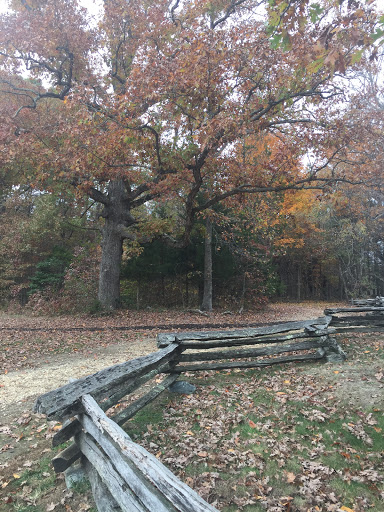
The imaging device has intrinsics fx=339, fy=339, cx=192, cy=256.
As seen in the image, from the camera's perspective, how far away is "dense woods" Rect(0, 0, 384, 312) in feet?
30.3

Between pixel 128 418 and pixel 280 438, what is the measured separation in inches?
82.1

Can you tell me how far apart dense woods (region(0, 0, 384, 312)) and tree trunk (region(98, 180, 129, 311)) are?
0.17 ft

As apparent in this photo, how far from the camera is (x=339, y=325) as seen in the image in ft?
30.8

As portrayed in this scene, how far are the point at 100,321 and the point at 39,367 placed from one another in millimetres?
5751

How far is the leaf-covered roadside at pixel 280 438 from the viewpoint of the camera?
138 inches

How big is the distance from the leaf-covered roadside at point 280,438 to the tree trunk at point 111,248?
946 centimetres

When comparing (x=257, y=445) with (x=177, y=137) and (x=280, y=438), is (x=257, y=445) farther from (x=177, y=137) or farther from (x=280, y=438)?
(x=177, y=137)

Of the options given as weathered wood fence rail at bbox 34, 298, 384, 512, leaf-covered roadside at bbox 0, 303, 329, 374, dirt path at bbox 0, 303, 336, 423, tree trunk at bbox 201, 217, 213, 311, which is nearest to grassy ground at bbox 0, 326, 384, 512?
weathered wood fence rail at bbox 34, 298, 384, 512

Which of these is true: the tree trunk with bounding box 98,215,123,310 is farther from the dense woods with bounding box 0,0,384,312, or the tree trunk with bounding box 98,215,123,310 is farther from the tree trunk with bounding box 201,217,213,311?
the tree trunk with bounding box 201,217,213,311

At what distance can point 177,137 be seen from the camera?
37.7 ft

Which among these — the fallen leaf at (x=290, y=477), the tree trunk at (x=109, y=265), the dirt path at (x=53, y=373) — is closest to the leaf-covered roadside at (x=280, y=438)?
the fallen leaf at (x=290, y=477)

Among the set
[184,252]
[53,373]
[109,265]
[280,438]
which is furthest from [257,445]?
[184,252]

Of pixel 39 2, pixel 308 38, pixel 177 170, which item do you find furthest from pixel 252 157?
pixel 39 2

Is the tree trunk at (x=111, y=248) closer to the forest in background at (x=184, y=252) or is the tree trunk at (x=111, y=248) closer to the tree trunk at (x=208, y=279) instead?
the forest in background at (x=184, y=252)
